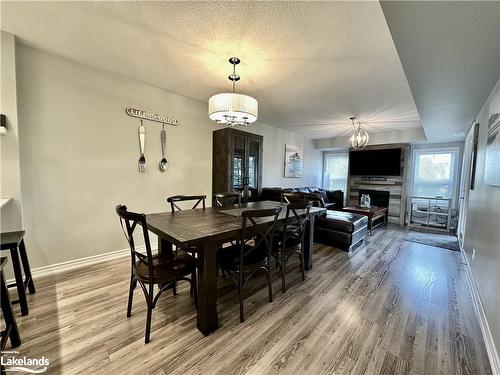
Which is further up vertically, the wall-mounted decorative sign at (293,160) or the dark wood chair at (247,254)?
the wall-mounted decorative sign at (293,160)

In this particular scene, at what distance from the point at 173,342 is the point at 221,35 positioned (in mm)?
→ 2557

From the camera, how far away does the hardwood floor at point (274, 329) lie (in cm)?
138

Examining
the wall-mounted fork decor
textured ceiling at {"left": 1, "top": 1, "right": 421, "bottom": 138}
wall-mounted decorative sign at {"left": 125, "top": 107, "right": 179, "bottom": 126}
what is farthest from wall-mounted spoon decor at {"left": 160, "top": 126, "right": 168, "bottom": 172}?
textured ceiling at {"left": 1, "top": 1, "right": 421, "bottom": 138}

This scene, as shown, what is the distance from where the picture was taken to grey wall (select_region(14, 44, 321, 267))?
231 centimetres

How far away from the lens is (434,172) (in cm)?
541

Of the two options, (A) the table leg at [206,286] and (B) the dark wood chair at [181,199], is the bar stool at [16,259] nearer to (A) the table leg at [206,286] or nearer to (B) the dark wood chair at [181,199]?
(B) the dark wood chair at [181,199]

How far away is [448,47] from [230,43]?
1.74 meters

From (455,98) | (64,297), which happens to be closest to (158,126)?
(64,297)

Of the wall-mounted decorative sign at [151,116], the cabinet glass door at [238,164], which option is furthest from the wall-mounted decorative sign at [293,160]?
the wall-mounted decorative sign at [151,116]

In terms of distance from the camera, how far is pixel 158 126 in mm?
3215

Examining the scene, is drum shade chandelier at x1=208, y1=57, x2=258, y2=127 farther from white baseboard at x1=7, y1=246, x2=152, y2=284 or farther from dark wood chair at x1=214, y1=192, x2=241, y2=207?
white baseboard at x1=7, y1=246, x2=152, y2=284

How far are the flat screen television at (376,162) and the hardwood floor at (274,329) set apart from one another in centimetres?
377

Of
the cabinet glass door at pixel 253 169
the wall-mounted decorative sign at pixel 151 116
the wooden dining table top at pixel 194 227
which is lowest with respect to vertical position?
the wooden dining table top at pixel 194 227

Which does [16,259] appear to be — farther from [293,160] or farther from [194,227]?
[293,160]
